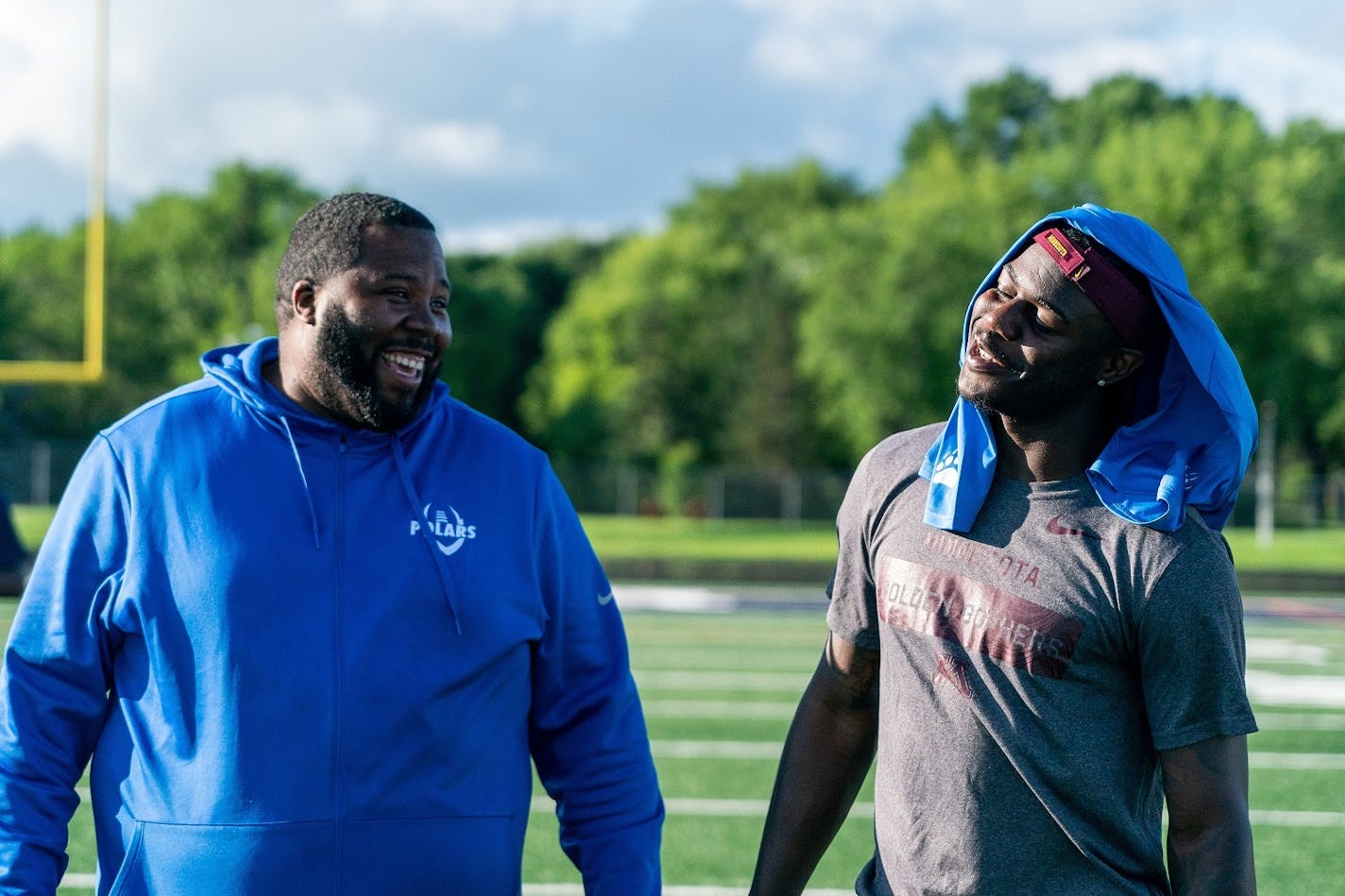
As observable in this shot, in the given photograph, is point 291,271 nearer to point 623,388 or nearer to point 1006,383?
point 1006,383

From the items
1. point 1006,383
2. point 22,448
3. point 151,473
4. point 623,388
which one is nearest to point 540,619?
point 151,473

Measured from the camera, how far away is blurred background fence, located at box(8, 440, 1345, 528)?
41388 millimetres

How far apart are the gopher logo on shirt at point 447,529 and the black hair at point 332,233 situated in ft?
1.46

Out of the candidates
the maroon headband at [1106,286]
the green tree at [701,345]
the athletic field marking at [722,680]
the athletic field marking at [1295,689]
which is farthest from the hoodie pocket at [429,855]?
the green tree at [701,345]

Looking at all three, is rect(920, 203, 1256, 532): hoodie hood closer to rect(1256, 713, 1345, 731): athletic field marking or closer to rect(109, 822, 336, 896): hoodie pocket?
rect(109, 822, 336, 896): hoodie pocket

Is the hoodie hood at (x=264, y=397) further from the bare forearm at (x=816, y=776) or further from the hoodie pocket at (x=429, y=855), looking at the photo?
the bare forearm at (x=816, y=776)

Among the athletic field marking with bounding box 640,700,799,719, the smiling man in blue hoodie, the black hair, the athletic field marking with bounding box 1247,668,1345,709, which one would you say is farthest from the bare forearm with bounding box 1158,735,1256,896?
the athletic field marking with bounding box 1247,668,1345,709

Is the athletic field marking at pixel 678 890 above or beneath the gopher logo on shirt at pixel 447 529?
beneath

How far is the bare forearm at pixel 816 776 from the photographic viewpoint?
281cm

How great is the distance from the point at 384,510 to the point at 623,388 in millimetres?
56512

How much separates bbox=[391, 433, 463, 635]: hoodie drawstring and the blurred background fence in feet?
135

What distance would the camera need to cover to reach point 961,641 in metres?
2.51

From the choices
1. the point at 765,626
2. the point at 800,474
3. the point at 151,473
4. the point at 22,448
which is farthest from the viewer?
the point at 800,474

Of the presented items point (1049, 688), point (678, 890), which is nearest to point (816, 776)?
point (1049, 688)
